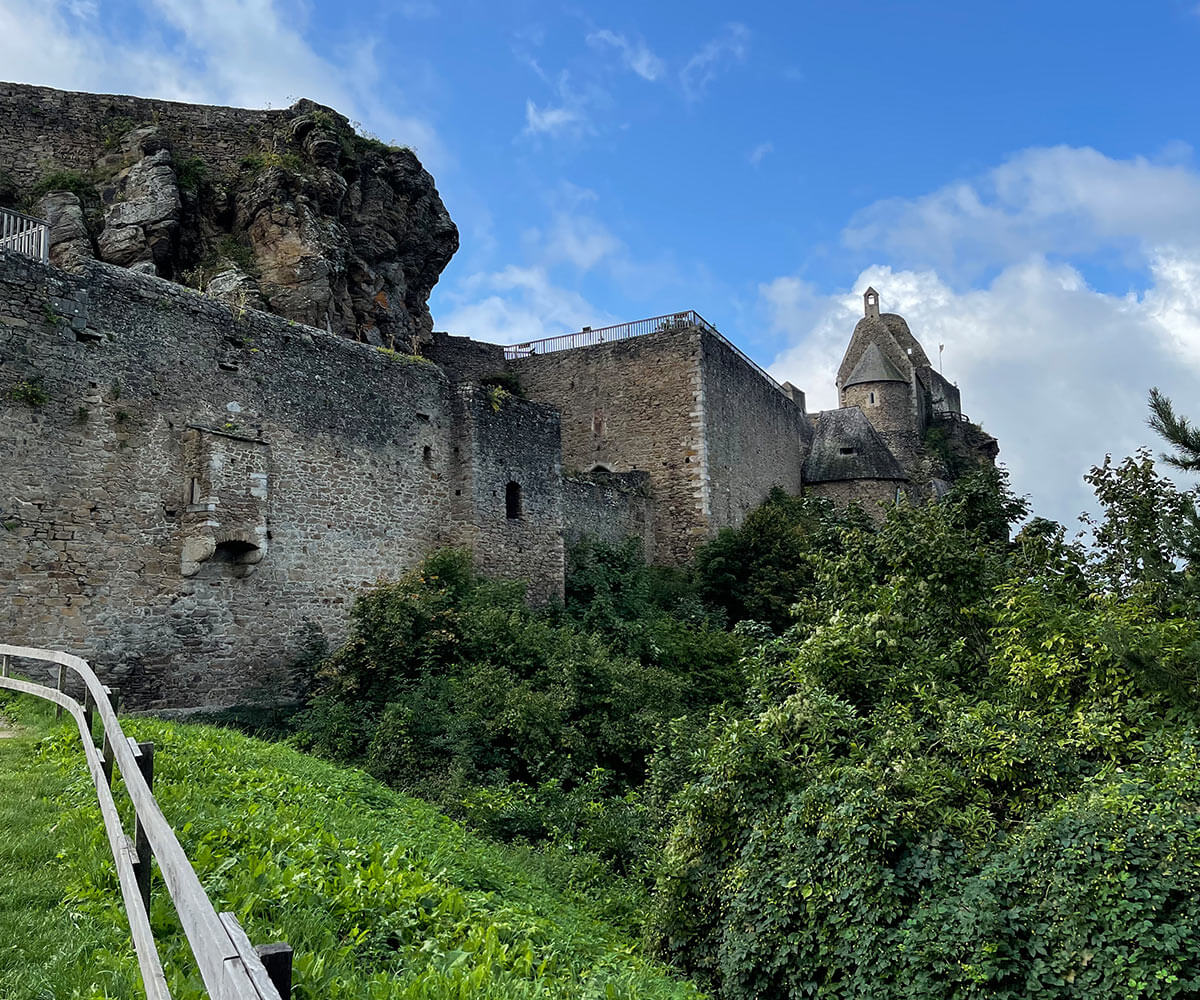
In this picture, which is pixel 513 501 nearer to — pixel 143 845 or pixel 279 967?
pixel 143 845

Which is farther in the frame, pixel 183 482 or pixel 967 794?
pixel 183 482

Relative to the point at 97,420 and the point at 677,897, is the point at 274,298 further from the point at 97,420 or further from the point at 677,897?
the point at 677,897

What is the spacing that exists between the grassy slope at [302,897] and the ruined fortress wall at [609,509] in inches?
512

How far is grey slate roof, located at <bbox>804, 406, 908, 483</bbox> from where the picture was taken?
3184 centimetres

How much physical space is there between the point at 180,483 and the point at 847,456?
84.6 feet

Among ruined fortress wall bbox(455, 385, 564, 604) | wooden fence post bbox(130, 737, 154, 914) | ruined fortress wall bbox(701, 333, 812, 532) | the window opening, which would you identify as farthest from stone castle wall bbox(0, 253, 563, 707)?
ruined fortress wall bbox(701, 333, 812, 532)

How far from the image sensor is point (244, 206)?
62.3ft

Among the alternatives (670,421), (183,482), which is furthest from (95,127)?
(670,421)

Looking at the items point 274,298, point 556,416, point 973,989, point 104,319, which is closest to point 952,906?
point 973,989

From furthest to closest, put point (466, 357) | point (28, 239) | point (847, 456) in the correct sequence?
point (847, 456)
point (466, 357)
point (28, 239)

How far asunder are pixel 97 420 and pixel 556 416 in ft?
32.7

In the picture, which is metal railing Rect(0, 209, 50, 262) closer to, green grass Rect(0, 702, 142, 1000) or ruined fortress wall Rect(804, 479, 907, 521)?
green grass Rect(0, 702, 142, 1000)

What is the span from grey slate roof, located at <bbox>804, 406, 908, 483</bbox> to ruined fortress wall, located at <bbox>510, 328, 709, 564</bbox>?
9906 mm

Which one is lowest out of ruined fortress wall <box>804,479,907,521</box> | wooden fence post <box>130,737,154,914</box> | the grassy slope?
the grassy slope
